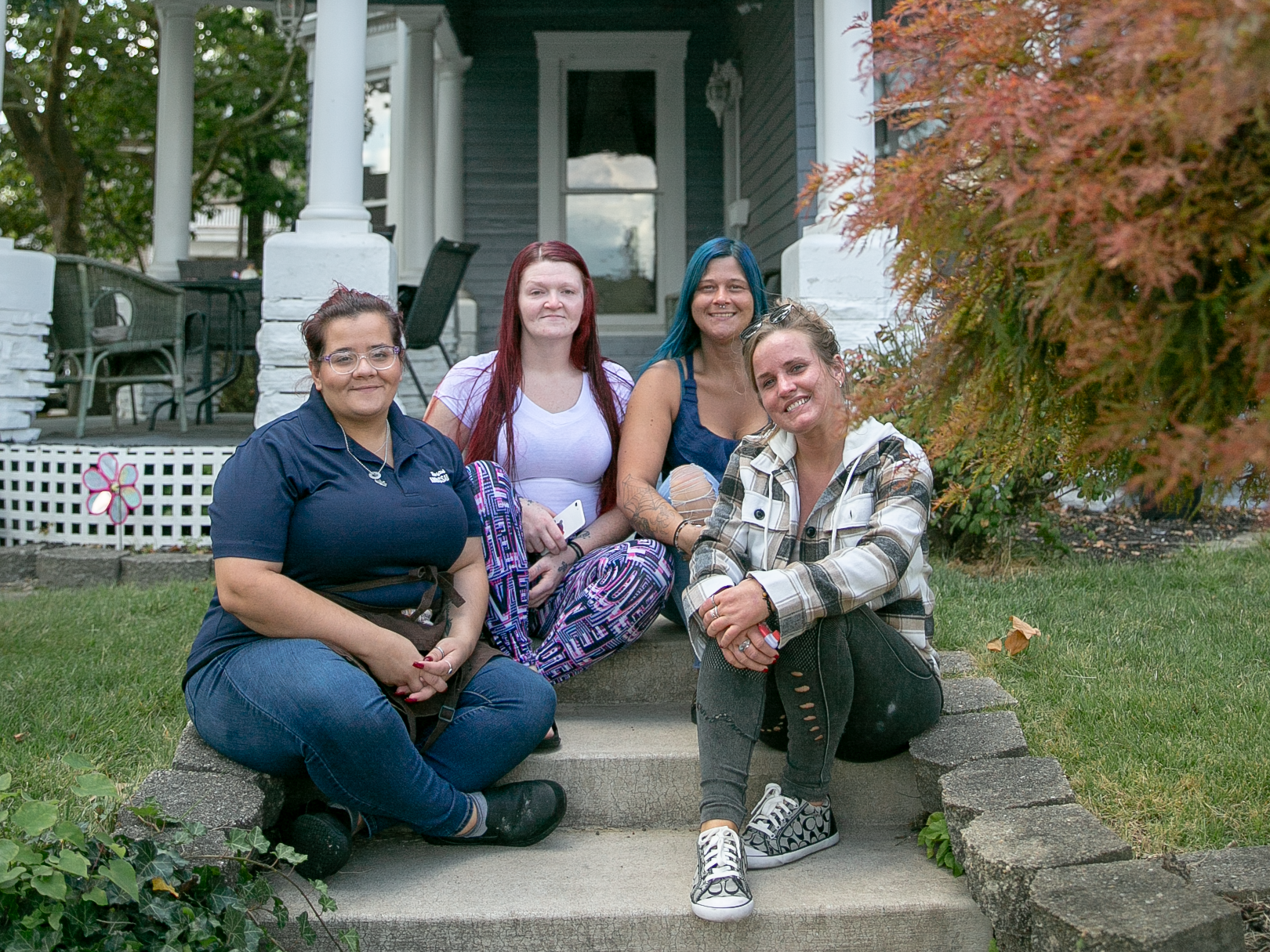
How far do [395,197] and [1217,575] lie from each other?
762cm

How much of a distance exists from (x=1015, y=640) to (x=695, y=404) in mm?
1134

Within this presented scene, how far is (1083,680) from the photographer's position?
3.03m

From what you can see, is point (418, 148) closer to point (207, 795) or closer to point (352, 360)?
point (352, 360)

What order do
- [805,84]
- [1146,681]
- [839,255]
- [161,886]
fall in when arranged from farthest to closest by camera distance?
[805,84] → [839,255] → [1146,681] → [161,886]

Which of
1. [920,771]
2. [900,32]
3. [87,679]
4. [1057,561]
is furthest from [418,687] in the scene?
[1057,561]

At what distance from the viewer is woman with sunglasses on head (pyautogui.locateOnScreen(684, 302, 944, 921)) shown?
7.43ft

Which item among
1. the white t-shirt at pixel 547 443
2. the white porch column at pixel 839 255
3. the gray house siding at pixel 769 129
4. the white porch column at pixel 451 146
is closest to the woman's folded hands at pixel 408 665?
the white t-shirt at pixel 547 443

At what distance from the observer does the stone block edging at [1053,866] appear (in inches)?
70.7

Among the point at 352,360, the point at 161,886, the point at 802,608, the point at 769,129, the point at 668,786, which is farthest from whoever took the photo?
the point at 769,129

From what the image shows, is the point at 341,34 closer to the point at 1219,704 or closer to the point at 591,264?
the point at 591,264

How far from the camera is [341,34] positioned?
5680 mm

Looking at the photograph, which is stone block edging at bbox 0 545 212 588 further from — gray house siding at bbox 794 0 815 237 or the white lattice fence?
gray house siding at bbox 794 0 815 237

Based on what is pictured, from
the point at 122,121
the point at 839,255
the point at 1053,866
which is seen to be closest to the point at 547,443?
the point at 1053,866

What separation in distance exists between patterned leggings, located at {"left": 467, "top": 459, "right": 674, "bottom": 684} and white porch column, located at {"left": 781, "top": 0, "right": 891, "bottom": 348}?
2.97 metres
